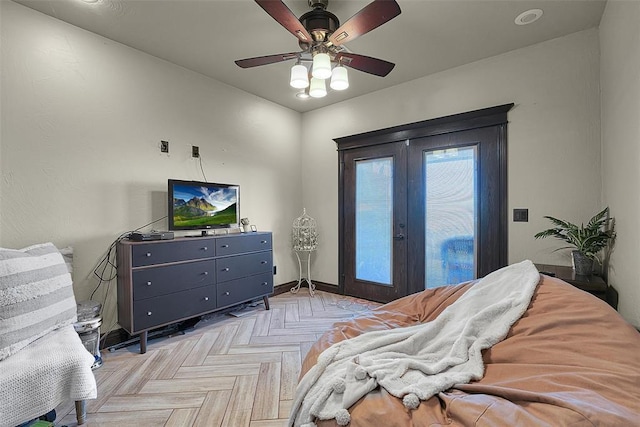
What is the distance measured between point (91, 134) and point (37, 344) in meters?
1.73

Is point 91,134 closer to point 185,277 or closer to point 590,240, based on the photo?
point 185,277

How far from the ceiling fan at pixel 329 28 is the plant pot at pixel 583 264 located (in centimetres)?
207

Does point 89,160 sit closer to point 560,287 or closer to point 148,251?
point 148,251

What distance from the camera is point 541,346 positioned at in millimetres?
1138

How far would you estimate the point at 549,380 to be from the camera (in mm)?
977

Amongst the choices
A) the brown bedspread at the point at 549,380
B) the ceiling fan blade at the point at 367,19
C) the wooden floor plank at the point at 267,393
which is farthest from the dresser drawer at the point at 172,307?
the ceiling fan blade at the point at 367,19

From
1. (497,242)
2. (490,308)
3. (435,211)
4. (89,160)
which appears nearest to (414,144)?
(435,211)

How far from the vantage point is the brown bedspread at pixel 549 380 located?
83cm

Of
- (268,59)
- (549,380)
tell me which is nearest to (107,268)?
(268,59)

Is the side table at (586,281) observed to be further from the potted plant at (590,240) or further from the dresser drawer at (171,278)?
the dresser drawer at (171,278)

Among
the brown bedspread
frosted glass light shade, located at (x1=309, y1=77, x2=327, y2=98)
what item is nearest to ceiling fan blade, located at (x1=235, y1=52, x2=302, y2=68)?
frosted glass light shade, located at (x1=309, y1=77, x2=327, y2=98)

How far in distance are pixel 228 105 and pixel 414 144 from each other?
234cm

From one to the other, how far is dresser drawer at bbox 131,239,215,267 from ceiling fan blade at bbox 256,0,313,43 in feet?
6.59

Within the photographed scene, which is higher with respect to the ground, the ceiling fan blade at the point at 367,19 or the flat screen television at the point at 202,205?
the ceiling fan blade at the point at 367,19
